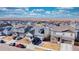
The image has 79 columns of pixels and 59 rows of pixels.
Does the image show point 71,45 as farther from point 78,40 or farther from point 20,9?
point 20,9

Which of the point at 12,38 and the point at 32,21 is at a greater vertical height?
the point at 32,21

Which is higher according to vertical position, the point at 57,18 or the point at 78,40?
the point at 57,18
